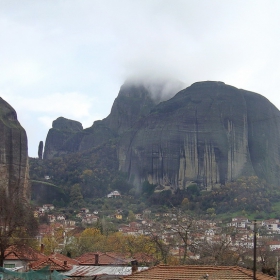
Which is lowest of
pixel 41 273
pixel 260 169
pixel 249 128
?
pixel 41 273

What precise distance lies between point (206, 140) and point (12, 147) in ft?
224

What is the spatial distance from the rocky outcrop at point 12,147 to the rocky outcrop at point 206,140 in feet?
199

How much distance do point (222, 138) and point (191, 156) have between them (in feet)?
33.1

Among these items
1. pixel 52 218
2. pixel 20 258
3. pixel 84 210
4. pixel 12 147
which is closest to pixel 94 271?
pixel 20 258

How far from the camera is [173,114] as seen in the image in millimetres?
158250

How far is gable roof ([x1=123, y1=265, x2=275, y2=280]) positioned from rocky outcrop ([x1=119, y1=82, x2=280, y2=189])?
125239mm

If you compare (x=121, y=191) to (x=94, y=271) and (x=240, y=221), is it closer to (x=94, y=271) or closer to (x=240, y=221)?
Result: (x=240, y=221)

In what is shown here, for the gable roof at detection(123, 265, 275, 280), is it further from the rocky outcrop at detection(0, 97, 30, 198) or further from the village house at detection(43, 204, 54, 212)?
the village house at detection(43, 204, 54, 212)

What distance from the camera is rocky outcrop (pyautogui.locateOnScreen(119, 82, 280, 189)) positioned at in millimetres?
149000

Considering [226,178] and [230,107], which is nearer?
[226,178]

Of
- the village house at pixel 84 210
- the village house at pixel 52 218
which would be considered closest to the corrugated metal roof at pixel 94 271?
the village house at pixel 52 218

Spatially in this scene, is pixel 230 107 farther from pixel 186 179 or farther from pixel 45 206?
pixel 45 206

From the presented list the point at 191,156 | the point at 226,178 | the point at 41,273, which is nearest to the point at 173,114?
the point at 191,156

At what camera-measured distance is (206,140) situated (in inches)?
5915
